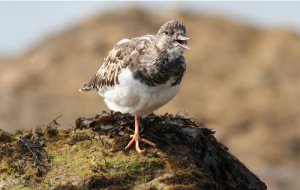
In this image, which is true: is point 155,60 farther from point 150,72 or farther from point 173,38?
point 173,38

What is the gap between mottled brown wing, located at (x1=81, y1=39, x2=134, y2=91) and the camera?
14.1 m

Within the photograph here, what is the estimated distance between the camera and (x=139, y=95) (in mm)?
13555

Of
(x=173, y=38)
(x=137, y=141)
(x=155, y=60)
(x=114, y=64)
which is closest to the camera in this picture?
(x=173, y=38)

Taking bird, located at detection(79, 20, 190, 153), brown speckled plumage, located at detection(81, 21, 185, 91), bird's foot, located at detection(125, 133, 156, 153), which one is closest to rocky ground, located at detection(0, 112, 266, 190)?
bird's foot, located at detection(125, 133, 156, 153)

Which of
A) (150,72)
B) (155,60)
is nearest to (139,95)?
(150,72)

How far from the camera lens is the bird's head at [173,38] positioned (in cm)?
1337

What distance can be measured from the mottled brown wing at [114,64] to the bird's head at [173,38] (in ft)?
2.53

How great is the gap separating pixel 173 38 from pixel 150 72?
2.04 feet

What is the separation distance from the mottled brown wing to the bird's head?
0.77 metres

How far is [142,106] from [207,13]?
5529 cm

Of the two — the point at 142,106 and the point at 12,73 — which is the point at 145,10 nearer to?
the point at 12,73

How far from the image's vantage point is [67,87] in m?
55.4

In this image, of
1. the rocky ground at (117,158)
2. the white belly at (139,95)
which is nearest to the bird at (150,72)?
the white belly at (139,95)

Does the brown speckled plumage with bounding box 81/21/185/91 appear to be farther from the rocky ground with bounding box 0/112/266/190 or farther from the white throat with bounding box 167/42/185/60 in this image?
the rocky ground with bounding box 0/112/266/190
